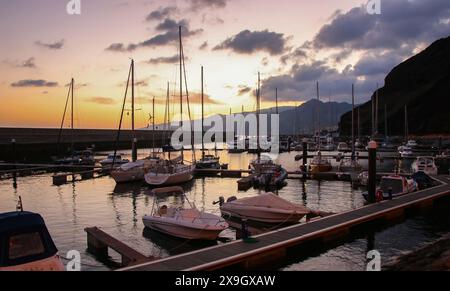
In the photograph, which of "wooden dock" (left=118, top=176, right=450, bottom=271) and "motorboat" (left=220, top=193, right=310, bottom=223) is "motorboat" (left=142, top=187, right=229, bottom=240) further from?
"motorboat" (left=220, top=193, right=310, bottom=223)

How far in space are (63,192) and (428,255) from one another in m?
32.6

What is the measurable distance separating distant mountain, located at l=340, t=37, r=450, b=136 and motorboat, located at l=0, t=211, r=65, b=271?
155 meters

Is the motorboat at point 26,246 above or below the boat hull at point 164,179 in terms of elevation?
above

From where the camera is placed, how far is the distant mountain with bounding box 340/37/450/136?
150625 mm

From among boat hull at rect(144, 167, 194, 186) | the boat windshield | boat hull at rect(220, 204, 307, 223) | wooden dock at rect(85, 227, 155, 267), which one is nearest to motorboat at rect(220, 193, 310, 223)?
boat hull at rect(220, 204, 307, 223)

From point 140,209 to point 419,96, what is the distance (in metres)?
161

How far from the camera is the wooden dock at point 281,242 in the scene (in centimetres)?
1378

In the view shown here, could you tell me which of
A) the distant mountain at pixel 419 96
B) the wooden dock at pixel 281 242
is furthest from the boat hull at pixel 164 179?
the distant mountain at pixel 419 96

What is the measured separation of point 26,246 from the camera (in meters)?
10.8

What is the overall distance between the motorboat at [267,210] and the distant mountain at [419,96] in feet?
458

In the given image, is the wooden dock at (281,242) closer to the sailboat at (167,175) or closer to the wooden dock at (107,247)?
the wooden dock at (107,247)

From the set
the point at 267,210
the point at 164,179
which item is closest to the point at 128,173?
the point at 164,179

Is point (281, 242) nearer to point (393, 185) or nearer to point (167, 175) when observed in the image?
point (393, 185)
